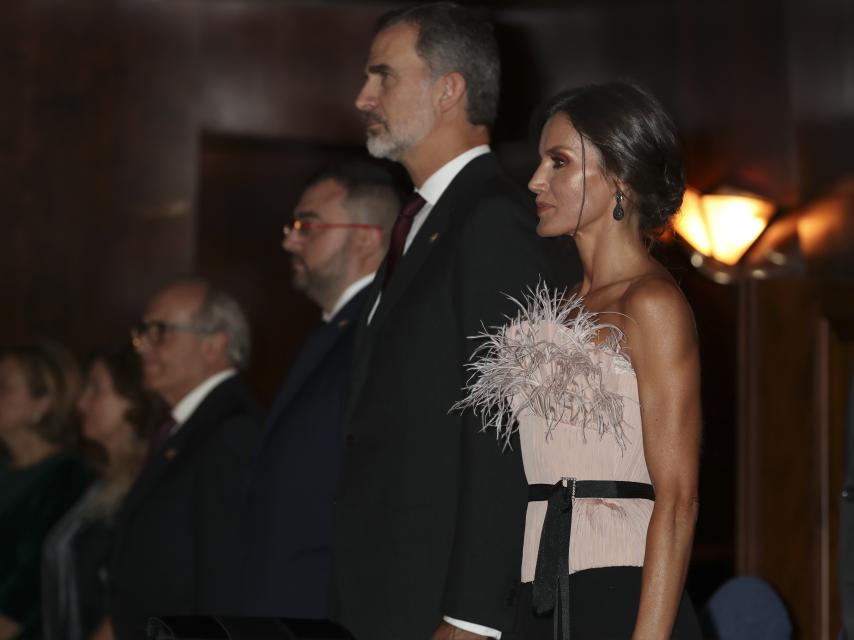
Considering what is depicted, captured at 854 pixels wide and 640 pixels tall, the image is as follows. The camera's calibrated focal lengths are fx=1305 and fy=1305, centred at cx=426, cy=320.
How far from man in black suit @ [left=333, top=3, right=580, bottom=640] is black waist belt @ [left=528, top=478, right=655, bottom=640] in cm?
16

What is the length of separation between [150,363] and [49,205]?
239cm

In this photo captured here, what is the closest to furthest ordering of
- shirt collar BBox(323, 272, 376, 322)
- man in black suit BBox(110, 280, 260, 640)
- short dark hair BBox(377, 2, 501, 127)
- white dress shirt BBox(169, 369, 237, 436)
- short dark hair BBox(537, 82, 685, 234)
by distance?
short dark hair BBox(537, 82, 685, 234), short dark hair BBox(377, 2, 501, 127), shirt collar BBox(323, 272, 376, 322), man in black suit BBox(110, 280, 260, 640), white dress shirt BBox(169, 369, 237, 436)

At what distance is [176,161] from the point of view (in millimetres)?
6363

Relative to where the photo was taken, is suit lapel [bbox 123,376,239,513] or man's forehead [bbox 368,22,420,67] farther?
suit lapel [bbox 123,376,239,513]

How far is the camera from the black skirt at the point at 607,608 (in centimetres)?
199

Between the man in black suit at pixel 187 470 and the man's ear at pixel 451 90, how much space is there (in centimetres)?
127

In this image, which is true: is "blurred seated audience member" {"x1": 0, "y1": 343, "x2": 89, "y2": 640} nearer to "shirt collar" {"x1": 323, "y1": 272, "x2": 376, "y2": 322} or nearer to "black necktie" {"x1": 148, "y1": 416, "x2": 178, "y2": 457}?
"black necktie" {"x1": 148, "y1": 416, "x2": 178, "y2": 457}

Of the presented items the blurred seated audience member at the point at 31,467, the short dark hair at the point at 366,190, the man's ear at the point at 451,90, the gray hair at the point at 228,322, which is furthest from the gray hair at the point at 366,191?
the blurred seated audience member at the point at 31,467

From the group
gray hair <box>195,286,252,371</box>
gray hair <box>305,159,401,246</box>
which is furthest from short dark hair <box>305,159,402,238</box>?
gray hair <box>195,286,252,371</box>

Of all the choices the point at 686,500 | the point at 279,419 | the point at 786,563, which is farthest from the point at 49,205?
the point at 686,500

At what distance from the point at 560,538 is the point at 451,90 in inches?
43.5

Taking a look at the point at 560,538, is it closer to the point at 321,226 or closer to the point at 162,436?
the point at 321,226

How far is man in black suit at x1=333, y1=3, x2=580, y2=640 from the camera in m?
2.24

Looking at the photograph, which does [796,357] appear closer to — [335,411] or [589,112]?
[335,411]
